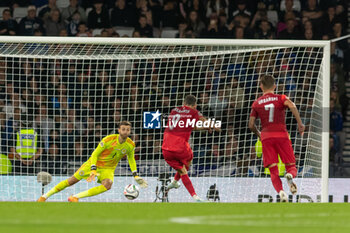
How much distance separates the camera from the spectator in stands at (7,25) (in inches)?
664

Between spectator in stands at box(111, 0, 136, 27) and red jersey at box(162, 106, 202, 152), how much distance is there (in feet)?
18.9

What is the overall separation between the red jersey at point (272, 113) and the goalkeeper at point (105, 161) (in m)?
2.46

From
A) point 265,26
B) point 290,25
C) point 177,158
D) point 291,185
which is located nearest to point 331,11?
point 290,25

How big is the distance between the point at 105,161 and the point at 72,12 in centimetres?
643

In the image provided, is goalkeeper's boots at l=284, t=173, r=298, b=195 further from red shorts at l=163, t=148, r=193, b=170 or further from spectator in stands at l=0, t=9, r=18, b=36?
spectator in stands at l=0, t=9, r=18, b=36

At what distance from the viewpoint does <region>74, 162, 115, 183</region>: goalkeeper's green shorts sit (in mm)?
11958

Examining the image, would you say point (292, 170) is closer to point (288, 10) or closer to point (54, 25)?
point (288, 10)

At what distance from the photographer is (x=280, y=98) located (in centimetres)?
1011

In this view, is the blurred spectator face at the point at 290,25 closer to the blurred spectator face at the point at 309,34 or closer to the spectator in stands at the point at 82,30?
the blurred spectator face at the point at 309,34

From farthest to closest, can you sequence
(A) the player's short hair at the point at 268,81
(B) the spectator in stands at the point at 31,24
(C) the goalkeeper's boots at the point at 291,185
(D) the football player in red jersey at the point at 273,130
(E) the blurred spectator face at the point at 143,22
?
(B) the spectator in stands at the point at 31,24, (E) the blurred spectator face at the point at 143,22, (A) the player's short hair at the point at 268,81, (D) the football player in red jersey at the point at 273,130, (C) the goalkeeper's boots at the point at 291,185

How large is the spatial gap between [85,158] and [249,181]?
115 inches

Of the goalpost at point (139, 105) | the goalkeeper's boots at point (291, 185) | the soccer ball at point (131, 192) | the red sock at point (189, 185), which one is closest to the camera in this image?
the goalkeeper's boots at point (291, 185)
